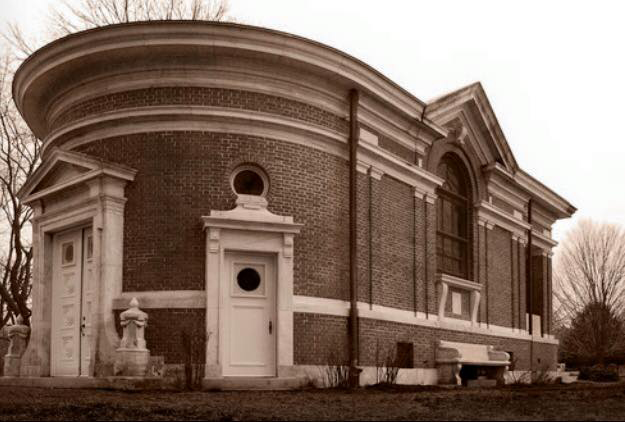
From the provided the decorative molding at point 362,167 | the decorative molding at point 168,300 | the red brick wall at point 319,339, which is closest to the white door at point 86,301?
the decorative molding at point 168,300

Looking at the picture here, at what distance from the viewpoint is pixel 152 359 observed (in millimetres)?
15625

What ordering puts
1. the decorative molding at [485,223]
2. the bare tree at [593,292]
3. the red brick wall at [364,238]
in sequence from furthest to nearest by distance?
the bare tree at [593,292]
the decorative molding at [485,223]
the red brick wall at [364,238]

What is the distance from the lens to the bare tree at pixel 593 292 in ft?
159

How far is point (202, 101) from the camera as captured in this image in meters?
16.4

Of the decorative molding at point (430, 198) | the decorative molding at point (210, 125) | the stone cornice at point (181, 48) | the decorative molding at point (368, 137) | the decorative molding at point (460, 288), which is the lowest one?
the decorative molding at point (460, 288)

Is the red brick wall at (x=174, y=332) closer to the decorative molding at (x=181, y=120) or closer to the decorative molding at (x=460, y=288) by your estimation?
the decorative molding at (x=181, y=120)

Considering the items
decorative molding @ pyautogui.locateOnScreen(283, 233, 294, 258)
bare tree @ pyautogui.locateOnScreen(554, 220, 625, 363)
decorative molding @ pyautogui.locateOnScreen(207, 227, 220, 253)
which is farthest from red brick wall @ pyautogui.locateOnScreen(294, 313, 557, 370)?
bare tree @ pyautogui.locateOnScreen(554, 220, 625, 363)

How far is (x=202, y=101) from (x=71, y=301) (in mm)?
4698

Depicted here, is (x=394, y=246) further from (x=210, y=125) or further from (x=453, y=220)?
(x=210, y=125)

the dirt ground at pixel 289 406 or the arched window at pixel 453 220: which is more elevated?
the arched window at pixel 453 220

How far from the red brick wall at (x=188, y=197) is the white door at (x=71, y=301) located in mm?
1288

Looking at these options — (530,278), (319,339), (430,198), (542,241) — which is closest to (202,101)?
(319,339)

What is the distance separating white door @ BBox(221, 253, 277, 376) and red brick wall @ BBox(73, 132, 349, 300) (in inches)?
21.7

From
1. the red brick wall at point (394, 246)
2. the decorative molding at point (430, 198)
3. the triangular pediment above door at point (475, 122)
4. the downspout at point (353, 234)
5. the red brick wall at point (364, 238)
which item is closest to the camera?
the downspout at point (353, 234)
